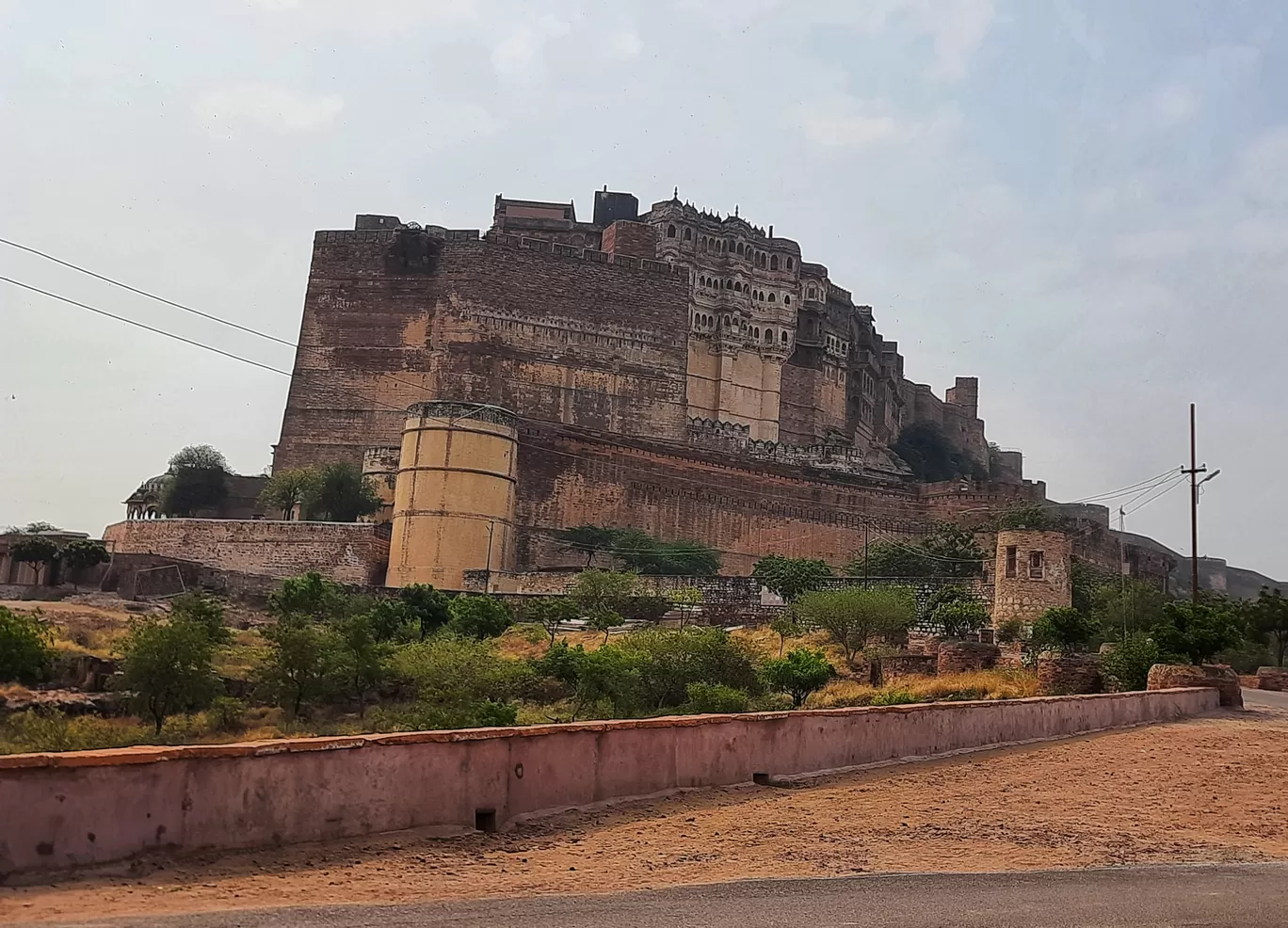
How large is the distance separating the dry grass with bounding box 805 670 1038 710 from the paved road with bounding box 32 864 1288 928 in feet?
27.4

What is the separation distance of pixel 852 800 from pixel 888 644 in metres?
14.2

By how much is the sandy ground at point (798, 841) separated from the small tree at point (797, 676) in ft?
28.8

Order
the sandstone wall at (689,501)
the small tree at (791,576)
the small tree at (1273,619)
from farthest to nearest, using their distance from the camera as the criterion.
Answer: the sandstone wall at (689,501)
the small tree at (791,576)
the small tree at (1273,619)

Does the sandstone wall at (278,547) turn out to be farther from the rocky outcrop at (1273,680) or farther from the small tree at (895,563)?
the rocky outcrop at (1273,680)

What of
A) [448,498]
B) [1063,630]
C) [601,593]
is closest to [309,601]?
[448,498]

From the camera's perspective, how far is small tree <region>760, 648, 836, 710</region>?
17578 mm

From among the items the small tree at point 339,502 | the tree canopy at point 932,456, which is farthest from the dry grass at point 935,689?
the tree canopy at point 932,456

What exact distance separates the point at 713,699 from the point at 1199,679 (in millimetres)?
5494

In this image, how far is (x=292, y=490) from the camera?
3584 cm

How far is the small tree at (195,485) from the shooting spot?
126 feet

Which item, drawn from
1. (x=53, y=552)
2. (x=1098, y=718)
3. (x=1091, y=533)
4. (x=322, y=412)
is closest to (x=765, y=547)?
(x=1091, y=533)

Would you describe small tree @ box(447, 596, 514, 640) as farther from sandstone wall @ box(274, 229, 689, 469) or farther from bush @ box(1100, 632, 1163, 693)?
sandstone wall @ box(274, 229, 689, 469)

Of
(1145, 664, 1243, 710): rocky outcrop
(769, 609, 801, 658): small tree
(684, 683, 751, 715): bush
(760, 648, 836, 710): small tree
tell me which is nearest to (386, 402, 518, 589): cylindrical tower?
(769, 609, 801, 658): small tree

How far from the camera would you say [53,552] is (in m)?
28.6
